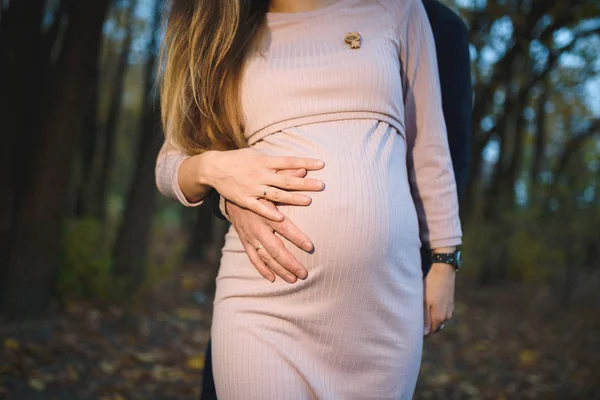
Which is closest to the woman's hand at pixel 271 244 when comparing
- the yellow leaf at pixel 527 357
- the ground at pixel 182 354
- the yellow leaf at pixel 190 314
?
the ground at pixel 182 354

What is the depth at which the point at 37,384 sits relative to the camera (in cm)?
420

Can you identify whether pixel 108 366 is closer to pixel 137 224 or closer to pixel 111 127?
pixel 137 224

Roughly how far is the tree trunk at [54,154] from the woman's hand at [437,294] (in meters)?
4.34

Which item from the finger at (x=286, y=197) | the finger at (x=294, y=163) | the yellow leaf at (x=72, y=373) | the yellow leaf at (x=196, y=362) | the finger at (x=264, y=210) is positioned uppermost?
the finger at (x=294, y=163)

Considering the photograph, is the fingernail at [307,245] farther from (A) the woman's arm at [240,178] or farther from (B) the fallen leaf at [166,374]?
(B) the fallen leaf at [166,374]

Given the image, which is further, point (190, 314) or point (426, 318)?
point (190, 314)

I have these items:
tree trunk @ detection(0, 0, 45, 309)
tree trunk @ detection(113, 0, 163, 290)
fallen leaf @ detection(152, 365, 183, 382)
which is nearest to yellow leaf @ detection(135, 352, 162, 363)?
fallen leaf @ detection(152, 365, 183, 382)

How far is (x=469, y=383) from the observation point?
5.53m

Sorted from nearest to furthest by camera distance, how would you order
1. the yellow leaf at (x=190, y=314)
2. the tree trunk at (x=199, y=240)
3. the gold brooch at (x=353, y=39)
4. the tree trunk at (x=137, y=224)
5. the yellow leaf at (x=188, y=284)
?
the gold brooch at (x=353, y=39), the yellow leaf at (x=190, y=314), the tree trunk at (x=137, y=224), the yellow leaf at (x=188, y=284), the tree trunk at (x=199, y=240)

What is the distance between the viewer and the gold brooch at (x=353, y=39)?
1688 millimetres

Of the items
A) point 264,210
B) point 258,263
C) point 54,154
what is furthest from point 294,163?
point 54,154

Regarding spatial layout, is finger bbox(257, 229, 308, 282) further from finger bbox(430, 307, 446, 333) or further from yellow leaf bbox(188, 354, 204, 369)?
yellow leaf bbox(188, 354, 204, 369)

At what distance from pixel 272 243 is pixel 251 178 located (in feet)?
0.62

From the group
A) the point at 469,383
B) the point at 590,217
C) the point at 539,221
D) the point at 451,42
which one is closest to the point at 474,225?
the point at 539,221
